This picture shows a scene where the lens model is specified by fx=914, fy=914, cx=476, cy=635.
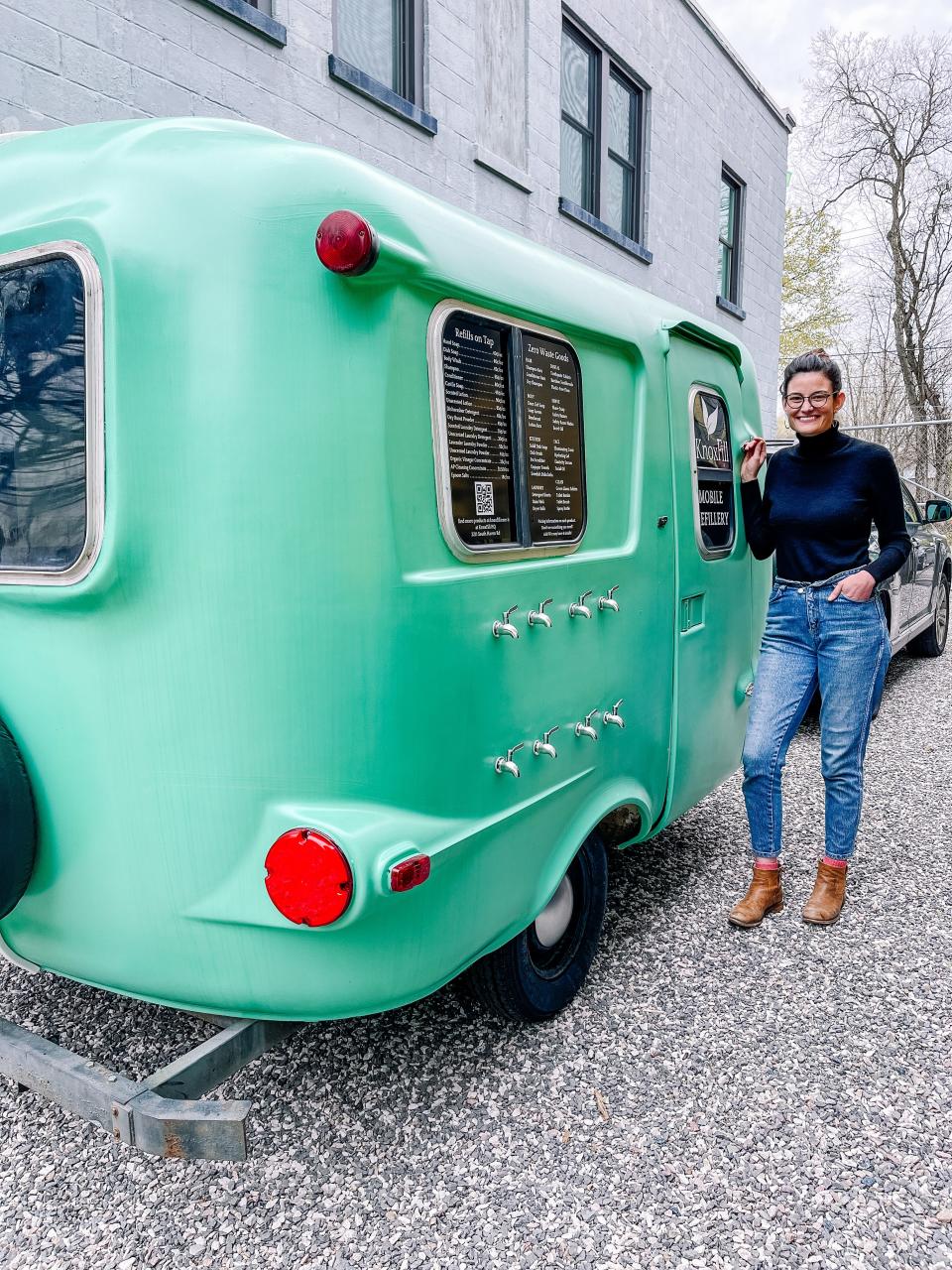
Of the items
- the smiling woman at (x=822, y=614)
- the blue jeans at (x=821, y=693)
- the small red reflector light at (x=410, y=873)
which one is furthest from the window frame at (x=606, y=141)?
the small red reflector light at (x=410, y=873)

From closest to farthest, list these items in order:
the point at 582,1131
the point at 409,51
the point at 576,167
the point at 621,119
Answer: the point at 582,1131, the point at 409,51, the point at 576,167, the point at 621,119

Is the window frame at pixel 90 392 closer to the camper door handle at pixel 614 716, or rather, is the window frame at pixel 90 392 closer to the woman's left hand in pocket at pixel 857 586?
the camper door handle at pixel 614 716

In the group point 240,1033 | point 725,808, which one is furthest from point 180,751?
point 725,808

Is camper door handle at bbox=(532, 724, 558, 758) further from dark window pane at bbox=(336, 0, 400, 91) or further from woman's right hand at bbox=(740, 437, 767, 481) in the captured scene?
dark window pane at bbox=(336, 0, 400, 91)

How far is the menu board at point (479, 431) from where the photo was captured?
219cm

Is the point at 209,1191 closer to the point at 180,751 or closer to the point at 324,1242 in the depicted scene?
the point at 324,1242

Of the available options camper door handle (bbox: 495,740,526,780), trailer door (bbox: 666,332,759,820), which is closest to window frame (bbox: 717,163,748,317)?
trailer door (bbox: 666,332,759,820)

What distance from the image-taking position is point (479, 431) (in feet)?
7.47

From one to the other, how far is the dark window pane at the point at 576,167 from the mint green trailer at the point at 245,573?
20.5 ft

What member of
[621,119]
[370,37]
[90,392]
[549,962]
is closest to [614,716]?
[549,962]

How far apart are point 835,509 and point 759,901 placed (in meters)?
1.56

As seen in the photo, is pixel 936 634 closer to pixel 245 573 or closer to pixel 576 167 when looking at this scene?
pixel 576 167

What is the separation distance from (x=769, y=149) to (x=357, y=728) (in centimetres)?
1195

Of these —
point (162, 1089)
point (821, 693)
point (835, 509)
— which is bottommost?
point (162, 1089)
